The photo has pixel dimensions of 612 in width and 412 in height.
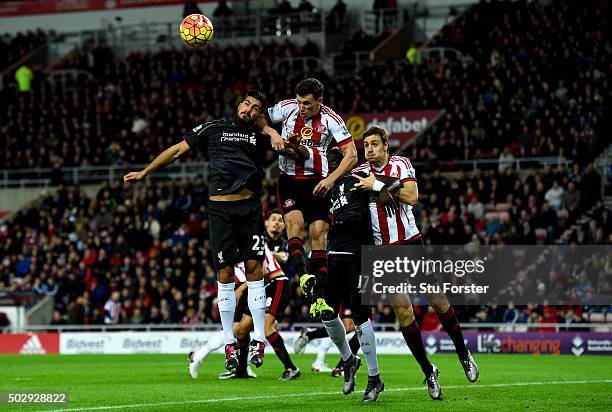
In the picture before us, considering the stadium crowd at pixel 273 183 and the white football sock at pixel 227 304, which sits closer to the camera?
the white football sock at pixel 227 304

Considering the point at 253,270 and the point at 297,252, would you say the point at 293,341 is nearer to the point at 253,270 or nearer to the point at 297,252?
the point at 253,270

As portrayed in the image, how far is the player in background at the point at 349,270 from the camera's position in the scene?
12.3m

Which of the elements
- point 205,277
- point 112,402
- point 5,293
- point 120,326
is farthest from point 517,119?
point 112,402

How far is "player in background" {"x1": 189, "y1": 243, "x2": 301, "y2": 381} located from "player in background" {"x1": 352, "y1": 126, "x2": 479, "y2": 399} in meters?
4.17

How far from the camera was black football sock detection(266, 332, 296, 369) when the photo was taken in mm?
16125

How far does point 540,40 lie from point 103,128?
55.2 ft

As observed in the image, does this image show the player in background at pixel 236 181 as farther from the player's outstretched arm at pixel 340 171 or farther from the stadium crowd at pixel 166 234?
the stadium crowd at pixel 166 234

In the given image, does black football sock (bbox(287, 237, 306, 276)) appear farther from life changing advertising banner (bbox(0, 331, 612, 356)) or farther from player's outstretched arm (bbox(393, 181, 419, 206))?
life changing advertising banner (bbox(0, 331, 612, 356))

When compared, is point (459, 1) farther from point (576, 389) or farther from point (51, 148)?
point (576, 389)

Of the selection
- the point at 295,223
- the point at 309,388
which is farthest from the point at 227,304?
the point at 309,388

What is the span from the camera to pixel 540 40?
34.7m

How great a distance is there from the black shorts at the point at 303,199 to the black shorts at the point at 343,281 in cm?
107

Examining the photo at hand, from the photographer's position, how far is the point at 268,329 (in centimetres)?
1675

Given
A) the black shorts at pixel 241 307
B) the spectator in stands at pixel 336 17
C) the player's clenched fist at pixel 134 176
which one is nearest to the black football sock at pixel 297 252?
the player's clenched fist at pixel 134 176
